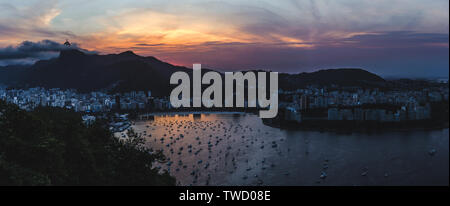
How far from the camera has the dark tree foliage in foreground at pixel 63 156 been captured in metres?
2.29

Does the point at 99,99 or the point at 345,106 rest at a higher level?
the point at 99,99

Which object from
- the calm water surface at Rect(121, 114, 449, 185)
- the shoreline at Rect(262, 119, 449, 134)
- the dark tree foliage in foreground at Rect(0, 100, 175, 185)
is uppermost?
the dark tree foliage in foreground at Rect(0, 100, 175, 185)

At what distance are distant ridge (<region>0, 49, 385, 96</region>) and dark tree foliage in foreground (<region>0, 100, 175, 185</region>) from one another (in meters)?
11.6

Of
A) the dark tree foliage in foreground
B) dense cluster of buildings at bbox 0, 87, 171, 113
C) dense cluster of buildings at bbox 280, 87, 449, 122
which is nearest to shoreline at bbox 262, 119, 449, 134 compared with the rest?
dense cluster of buildings at bbox 280, 87, 449, 122

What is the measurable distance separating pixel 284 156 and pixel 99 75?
1293 centimetres

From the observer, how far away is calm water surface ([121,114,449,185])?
666cm

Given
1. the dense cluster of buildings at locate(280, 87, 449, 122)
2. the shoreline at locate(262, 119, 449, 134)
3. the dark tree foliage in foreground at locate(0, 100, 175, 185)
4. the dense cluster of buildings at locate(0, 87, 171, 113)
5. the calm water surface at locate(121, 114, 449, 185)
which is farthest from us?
the dense cluster of buildings at locate(0, 87, 171, 113)

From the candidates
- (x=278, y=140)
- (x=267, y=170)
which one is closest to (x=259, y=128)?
(x=278, y=140)

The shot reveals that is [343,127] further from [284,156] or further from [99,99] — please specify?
[99,99]

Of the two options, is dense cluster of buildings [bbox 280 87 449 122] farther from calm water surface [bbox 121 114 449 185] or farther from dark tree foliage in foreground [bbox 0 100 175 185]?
dark tree foliage in foreground [bbox 0 100 175 185]

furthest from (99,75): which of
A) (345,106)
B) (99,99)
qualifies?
(345,106)

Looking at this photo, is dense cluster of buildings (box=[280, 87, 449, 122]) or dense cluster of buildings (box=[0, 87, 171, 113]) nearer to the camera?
dense cluster of buildings (box=[280, 87, 449, 122])

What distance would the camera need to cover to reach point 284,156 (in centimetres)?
892

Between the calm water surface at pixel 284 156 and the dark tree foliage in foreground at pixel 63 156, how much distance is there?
10.8ft
